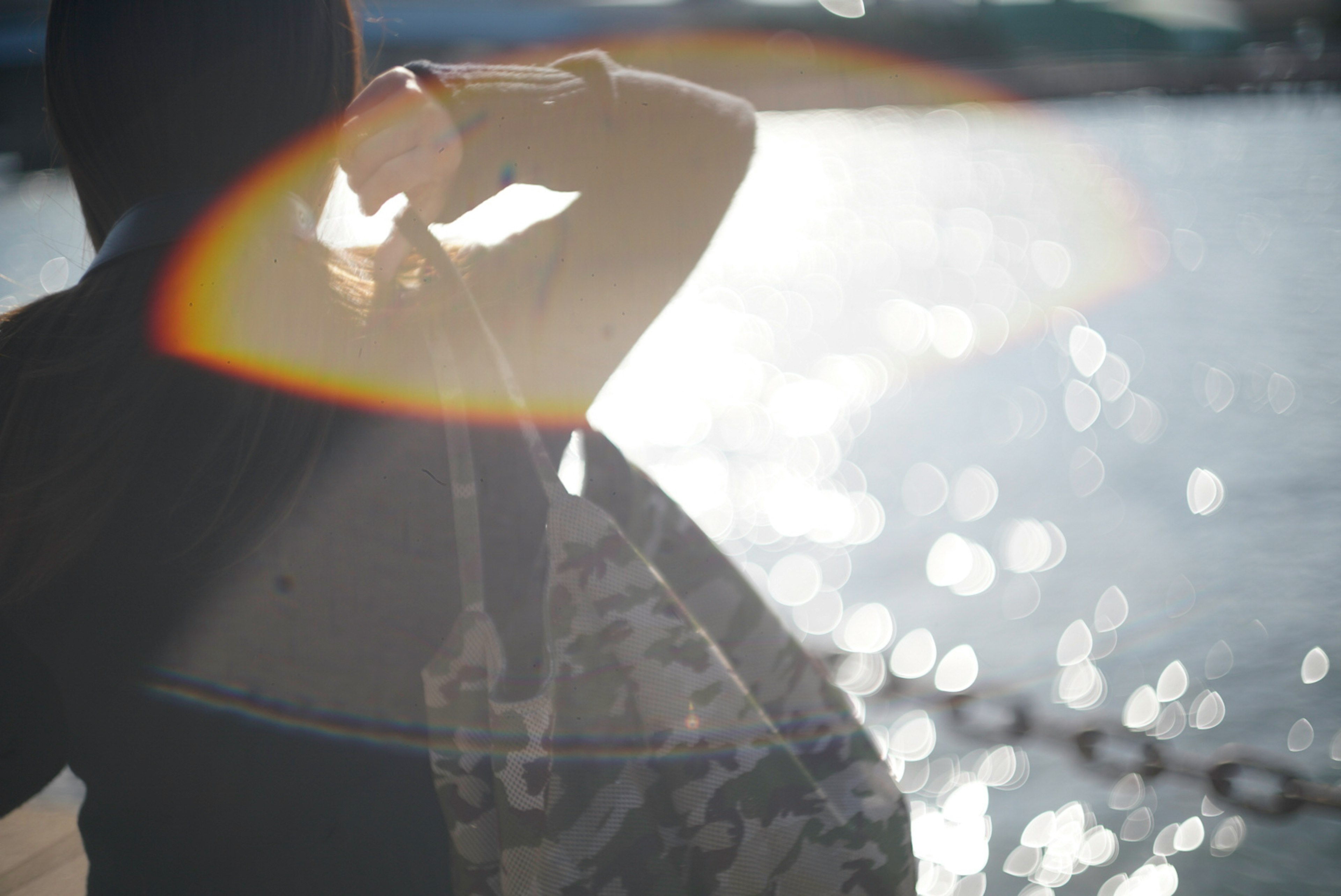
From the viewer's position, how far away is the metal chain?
2131 mm

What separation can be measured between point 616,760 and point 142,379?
1.85ft

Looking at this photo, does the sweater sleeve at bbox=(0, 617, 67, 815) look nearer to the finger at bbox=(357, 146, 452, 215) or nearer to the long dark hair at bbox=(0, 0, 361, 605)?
the long dark hair at bbox=(0, 0, 361, 605)

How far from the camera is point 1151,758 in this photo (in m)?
2.28

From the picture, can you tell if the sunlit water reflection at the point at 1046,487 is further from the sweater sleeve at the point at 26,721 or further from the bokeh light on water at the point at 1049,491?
the sweater sleeve at the point at 26,721

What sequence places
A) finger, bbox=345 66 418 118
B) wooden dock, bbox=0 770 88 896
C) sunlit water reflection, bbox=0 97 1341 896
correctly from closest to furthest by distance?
finger, bbox=345 66 418 118 < wooden dock, bbox=0 770 88 896 < sunlit water reflection, bbox=0 97 1341 896

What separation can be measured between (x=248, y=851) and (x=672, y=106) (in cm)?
100

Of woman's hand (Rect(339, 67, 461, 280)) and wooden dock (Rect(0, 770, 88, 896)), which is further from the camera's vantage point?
wooden dock (Rect(0, 770, 88, 896))

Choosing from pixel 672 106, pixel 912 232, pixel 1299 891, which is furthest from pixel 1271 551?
pixel 912 232

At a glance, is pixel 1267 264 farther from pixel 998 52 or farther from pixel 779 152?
pixel 779 152

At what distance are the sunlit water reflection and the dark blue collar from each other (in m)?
0.46

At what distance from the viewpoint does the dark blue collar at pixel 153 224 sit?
A: 828mm

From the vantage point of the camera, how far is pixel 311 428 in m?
0.88

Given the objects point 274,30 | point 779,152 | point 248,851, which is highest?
point 274,30

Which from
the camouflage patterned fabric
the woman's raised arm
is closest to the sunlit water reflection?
the woman's raised arm
